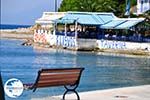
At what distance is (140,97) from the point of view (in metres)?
14.1

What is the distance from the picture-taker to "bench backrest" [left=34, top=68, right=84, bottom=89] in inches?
473

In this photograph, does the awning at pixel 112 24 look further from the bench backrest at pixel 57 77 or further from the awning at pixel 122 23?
the bench backrest at pixel 57 77

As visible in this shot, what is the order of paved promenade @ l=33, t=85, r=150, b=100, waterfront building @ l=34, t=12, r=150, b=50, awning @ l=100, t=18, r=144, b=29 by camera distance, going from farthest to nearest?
awning @ l=100, t=18, r=144, b=29 → waterfront building @ l=34, t=12, r=150, b=50 → paved promenade @ l=33, t=85, r=150, b=100

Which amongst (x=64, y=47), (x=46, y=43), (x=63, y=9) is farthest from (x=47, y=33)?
(x=63, y=9)

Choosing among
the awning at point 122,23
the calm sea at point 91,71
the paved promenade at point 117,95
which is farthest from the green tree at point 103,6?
the paved promenade at point 117,95

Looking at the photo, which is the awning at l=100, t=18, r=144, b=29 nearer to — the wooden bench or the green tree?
the green tree

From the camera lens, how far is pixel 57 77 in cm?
1231

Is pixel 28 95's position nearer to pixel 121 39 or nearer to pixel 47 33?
pixel 121 39

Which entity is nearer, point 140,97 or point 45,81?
point 45,81

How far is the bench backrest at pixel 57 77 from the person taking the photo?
12.0 meters

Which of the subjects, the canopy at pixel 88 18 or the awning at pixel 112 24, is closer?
the awning at pixel 112 24

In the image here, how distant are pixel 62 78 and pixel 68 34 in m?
66.8

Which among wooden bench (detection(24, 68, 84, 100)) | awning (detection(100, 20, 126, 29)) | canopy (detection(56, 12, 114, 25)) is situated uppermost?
canopy (detection(56, 12, 114, 25))

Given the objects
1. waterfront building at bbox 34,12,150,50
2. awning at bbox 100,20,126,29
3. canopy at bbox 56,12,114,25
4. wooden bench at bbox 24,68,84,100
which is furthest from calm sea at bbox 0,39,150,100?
awning at bbox 100,20,126,29
